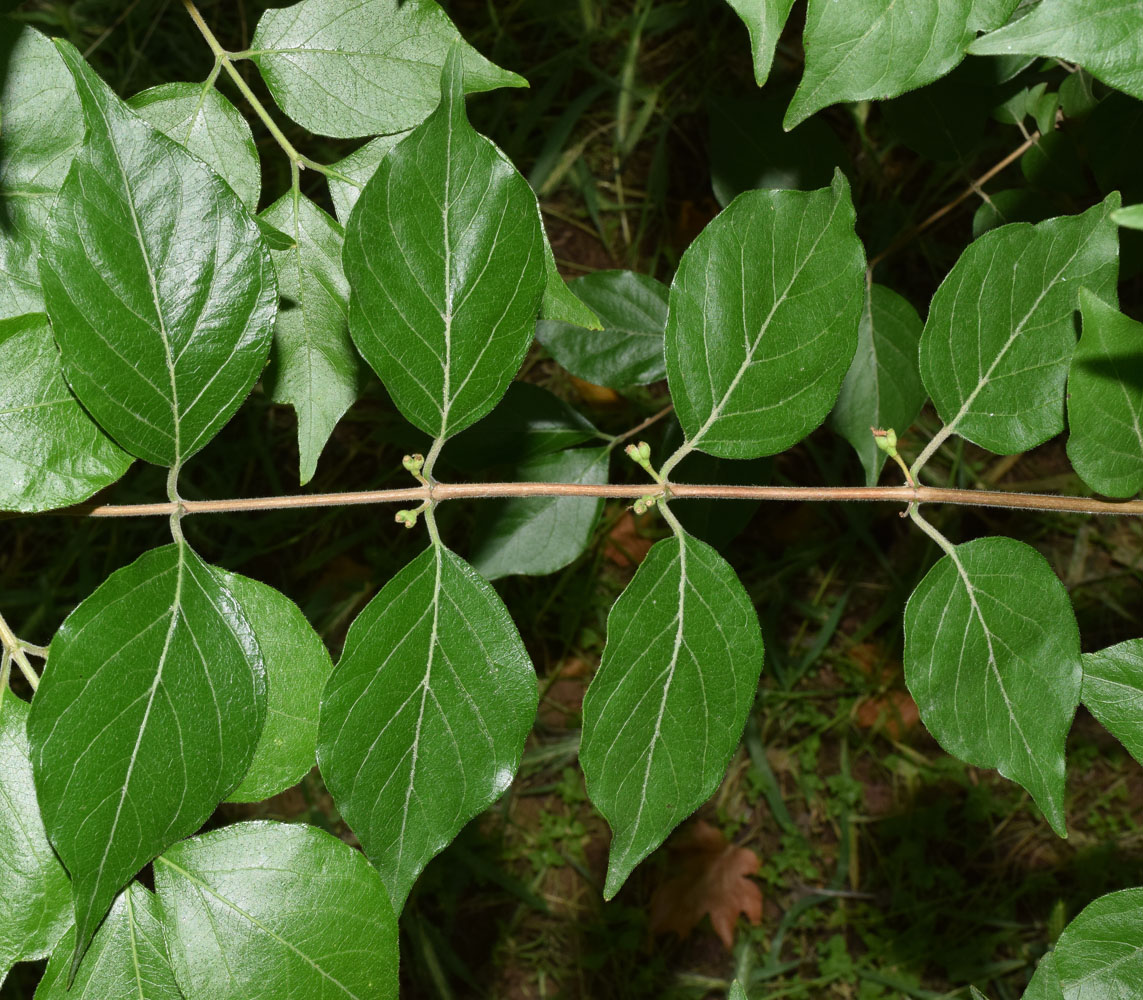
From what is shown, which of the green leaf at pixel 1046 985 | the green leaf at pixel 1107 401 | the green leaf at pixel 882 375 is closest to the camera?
the green leaf at pixel 1107 401

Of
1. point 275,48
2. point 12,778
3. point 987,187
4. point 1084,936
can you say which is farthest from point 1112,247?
point 987,187

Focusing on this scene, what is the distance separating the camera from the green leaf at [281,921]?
1095 mm

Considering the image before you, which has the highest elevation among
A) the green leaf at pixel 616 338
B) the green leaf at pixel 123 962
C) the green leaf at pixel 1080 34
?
the green leaf at pixel 1080 34

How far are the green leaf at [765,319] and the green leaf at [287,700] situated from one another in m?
0.48

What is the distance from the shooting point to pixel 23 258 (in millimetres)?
1111

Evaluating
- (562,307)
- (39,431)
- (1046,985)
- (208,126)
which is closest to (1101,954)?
(1046,985)

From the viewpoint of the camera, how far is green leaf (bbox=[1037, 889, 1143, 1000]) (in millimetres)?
1141

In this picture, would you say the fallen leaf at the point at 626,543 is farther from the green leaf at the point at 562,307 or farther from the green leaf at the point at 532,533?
the green leaf at the point at 562,307

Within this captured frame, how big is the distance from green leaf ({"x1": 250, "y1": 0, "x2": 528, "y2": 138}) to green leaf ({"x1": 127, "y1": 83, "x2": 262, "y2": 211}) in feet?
0.21

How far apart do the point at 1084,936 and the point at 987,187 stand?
1843 millimetres

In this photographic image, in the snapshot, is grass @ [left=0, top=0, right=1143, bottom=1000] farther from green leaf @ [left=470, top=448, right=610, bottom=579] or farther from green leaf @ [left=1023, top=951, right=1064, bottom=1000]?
green leaf @ [left=1023, top=951, right=1064, bottom=1000]

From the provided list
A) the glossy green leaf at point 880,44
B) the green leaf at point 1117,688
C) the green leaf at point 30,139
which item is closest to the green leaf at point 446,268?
the glossy green leaf at point 880,44

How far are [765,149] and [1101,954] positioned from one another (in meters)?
1.17

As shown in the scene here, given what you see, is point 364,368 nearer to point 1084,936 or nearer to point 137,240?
point 137,240
